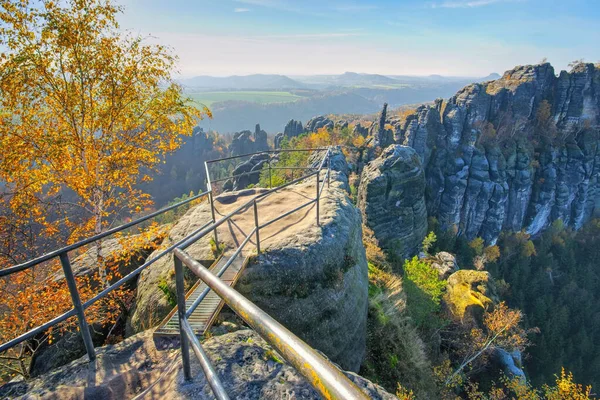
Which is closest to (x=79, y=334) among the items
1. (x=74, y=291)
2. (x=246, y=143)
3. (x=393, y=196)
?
(x=74, y=291)

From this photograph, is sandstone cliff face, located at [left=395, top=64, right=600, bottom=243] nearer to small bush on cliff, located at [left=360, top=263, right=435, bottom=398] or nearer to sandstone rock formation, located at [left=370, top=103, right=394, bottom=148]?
sandstone rock formation, located at [left=370, top=103, right=394, bottom=148]

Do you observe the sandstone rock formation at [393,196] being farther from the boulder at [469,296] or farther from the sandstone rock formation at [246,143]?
the sandstone rock formation at [246,143]

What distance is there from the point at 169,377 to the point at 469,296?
21.4 metres

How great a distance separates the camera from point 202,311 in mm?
4656

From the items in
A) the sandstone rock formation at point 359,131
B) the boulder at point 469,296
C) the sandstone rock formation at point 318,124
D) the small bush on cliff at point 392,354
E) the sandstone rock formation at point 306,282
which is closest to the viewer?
the sandstone rock formation at point 306,282

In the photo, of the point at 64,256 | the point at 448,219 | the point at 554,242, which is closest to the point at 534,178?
the point at 554,242

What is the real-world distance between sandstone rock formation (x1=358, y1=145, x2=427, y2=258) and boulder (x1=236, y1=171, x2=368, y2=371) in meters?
25.4

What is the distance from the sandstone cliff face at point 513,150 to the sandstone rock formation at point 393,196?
22.5 metres

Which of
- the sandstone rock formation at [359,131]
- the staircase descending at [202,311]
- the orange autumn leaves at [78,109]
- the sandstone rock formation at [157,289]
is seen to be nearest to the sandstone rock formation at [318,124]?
the sandstone rock formation at [359,131]

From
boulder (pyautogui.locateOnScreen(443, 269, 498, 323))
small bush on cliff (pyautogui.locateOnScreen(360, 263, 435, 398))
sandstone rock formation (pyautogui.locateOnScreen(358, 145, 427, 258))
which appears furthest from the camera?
sandstone rock formation (pyautogui.locateOnScreen(358, 145, 427, 258))

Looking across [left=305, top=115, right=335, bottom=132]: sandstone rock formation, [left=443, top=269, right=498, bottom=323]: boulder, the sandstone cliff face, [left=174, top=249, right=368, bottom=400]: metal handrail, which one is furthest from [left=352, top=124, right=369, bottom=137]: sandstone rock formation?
[left=174, top=249, right=368, bottom=400]: metal handrail

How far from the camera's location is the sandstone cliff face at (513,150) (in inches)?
2202

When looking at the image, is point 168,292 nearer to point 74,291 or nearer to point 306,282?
point 306,282

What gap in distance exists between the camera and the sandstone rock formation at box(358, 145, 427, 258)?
3219cm
